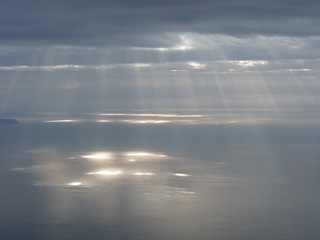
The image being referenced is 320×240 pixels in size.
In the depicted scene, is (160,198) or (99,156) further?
(99,156)

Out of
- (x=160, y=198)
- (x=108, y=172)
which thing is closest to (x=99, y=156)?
(x=108, y=172)

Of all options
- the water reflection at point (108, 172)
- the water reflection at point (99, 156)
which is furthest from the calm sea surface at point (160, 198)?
the water reflection at point (99, 156)

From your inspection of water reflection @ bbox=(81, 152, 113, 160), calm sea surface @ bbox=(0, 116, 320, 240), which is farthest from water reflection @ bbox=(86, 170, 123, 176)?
water reflection @ bbox=(81, 152, 113, 160)

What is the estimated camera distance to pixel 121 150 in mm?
189625

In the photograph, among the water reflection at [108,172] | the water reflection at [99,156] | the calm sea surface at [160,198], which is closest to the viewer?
the calm sea surface at [160,198]

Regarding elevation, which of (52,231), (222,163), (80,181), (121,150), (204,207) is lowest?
(121,150)

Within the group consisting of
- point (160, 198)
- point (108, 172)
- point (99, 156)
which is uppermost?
point (160, 198)

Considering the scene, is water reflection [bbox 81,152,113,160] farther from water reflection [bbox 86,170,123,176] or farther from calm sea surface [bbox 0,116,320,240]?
water reflection [bbox 86,170,123,176]

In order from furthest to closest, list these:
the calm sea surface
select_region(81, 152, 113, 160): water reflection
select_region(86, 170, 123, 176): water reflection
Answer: select_region(81, 152, 113, 160): water reflection
select_region(86, 170, 123, 176): water reflection
the calm sea surface

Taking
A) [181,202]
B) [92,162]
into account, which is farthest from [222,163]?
[181,202]

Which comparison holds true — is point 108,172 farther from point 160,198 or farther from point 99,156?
point 99,156

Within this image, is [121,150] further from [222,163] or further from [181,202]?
[181,202]

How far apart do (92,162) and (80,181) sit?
124 ft

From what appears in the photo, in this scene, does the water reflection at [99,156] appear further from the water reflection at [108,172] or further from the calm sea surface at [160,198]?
the water reflection at [108,172]
